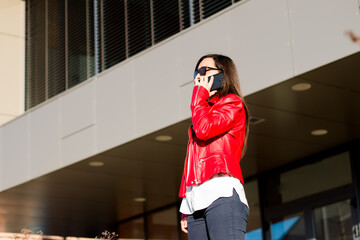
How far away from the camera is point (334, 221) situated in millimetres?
10141

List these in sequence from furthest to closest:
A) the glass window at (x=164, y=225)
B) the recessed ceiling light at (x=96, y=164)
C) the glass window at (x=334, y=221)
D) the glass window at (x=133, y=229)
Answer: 1. the glass window at (x=133, y=229)
2. the glass window at (x=164, y=225)
3. the recessed ceiling light at (x=96, y=164)
4. the glass window at (x=334, y=221)

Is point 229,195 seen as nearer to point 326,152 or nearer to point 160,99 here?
point 160,99

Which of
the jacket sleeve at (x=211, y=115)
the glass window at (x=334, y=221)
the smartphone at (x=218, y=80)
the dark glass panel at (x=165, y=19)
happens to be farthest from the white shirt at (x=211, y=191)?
the glass window at (x=334, y=221)

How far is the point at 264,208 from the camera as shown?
11.4m

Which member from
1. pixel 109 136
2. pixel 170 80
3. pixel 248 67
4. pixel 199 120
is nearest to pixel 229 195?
pixel 199 120

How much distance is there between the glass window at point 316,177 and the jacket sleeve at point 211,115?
7.19 m

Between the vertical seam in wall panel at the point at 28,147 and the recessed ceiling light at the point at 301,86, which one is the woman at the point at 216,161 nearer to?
the recessed ceiling light at the point at 301,86

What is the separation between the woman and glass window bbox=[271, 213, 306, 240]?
7600mm

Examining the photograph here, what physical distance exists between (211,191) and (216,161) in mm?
144

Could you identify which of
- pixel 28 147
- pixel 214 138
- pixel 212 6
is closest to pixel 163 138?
pixel 212 6

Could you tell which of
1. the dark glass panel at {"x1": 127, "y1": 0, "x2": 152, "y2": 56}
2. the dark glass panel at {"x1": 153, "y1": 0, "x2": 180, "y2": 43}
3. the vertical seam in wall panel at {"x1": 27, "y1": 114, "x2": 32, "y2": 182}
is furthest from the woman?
the vertical seam in wall panel at {"x1": 27, "y1": 114, "x2": 32, "y2": 182}

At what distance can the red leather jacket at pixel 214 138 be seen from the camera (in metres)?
3.13

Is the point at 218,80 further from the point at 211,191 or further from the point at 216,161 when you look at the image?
the point at 211,191

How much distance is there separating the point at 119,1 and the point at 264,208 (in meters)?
4.20
